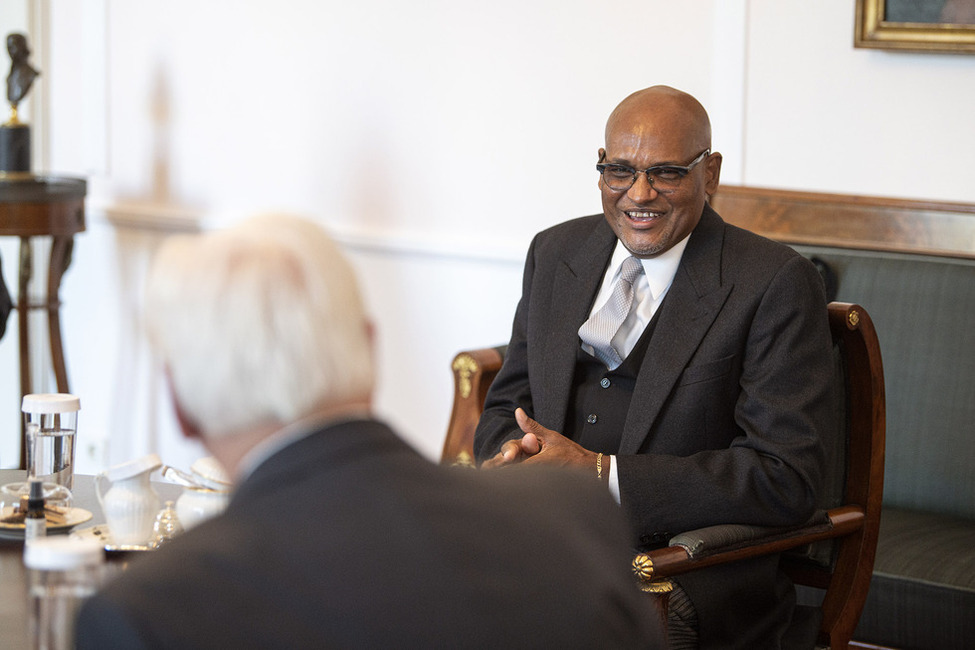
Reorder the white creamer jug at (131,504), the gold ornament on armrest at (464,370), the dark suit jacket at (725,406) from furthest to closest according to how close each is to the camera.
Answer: the gold ornament on armrest at (464,370) < the dark suit jacket at (725,406) < the white creamer jug at (131,504)

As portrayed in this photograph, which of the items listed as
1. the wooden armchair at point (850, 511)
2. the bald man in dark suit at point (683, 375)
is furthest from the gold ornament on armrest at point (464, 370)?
the wooden armchair at point (850, 511)

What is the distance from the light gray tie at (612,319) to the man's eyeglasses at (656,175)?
0.61ft

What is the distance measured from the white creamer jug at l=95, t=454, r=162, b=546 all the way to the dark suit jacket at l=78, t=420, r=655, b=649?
3.92 ft

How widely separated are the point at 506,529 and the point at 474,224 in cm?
321

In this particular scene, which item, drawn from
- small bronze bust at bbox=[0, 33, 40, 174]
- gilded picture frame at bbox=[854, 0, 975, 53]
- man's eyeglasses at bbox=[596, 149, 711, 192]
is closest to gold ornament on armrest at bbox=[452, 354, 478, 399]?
man's eyeglasses at bbox=[596, 149, 711, 192]

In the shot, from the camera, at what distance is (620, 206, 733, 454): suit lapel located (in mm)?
2594

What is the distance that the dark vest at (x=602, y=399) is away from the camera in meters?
2.70

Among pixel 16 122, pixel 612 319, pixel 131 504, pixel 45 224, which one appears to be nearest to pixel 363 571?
pixel 131 504

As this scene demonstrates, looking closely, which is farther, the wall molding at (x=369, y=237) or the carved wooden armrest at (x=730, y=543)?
the wall molding at (x=369, y=237)

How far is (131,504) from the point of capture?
7.69 ft

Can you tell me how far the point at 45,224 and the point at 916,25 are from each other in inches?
119

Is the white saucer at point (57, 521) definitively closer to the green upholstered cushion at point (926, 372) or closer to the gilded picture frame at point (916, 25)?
the green upholstered cushion at point (926, 372)

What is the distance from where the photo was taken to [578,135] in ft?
13.6

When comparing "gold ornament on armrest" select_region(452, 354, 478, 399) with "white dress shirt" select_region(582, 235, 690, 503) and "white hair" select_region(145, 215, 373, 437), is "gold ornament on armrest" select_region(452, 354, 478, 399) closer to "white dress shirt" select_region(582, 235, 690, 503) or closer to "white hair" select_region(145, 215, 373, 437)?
"white dress shirt" select_region(582, 235, 690, 503)
